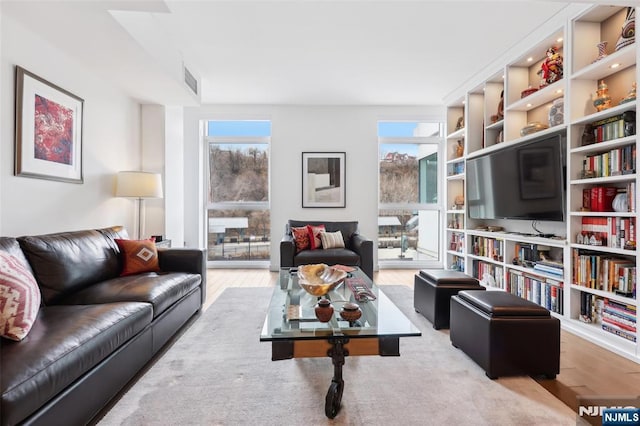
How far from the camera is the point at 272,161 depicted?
527 cm

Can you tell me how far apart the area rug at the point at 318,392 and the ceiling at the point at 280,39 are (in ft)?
7.84

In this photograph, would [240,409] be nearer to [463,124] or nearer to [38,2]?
[38,2]

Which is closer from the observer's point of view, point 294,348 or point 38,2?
point 294,348

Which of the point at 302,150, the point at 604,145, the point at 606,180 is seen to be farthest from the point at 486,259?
the point at 302,150

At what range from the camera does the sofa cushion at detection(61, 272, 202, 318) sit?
6.73ft

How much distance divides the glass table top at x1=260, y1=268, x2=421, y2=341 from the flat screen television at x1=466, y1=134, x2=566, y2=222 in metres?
1.94

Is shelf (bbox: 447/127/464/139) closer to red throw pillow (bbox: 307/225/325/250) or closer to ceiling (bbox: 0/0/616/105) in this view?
ceiling (bbox: 0/0/616/105)

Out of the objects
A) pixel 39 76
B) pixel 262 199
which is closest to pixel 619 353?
pixel 262 199

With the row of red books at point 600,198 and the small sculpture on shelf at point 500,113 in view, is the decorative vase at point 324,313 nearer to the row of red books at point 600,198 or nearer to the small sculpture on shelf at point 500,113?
the row of red books at point 600,198

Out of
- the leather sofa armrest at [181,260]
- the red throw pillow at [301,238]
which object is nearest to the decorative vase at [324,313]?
the leather sofa armrest at [181,260]

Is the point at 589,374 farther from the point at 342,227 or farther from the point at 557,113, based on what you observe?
the point at 342,227

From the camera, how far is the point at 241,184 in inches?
212

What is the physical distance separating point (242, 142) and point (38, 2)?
329cm

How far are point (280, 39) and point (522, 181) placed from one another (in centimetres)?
287
